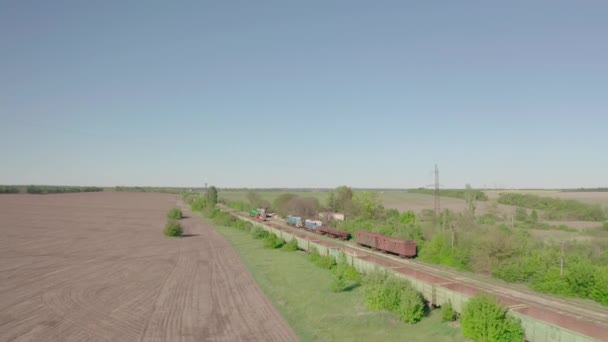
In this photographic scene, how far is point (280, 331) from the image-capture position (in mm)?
21906

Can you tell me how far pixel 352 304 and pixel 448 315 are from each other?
7055mm

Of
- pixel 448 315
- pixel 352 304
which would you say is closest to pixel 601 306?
pixel 448 315

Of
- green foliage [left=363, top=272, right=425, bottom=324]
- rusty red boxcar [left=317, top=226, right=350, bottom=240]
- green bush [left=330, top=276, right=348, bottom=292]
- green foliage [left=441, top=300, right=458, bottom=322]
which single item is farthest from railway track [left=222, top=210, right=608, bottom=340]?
rusty red boxcar [left=317, top=226, right=350, bottom=240]

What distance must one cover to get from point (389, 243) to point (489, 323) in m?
27.2

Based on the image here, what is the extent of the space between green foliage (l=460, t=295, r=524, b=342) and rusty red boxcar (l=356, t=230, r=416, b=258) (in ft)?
A: 76.7

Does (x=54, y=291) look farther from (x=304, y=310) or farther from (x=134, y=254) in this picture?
(x=304, y=310)

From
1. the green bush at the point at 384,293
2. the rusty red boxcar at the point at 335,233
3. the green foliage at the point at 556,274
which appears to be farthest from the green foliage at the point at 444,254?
the rusty red boxcar at the point at 335,233

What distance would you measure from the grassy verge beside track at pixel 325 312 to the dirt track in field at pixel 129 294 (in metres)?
1.25

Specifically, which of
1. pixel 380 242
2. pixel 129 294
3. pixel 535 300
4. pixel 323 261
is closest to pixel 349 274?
pixel 323 261

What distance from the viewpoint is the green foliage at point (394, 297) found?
2231 cm

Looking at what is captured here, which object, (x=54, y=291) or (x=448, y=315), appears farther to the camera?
(x=54, y=291)

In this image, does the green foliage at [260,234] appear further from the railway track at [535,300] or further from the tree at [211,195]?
the tree at [211,195]

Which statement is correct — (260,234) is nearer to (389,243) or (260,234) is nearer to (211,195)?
(389,243)

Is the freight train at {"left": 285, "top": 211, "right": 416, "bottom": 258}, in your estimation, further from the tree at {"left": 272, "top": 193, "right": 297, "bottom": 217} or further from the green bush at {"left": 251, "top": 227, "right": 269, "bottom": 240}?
the tree at {"left": 272, "top": 193, "right": 297, "bottom": 217}
